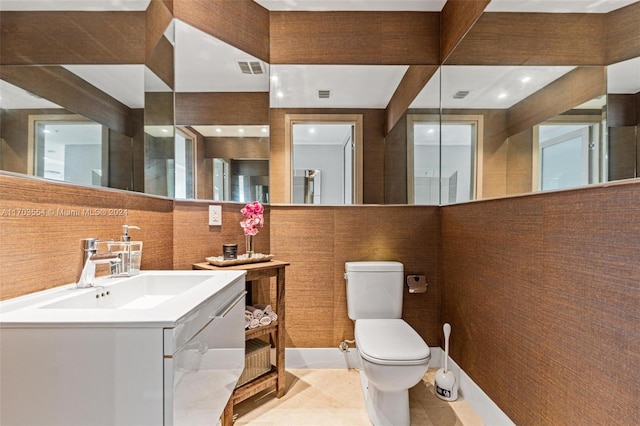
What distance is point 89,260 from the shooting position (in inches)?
41.7

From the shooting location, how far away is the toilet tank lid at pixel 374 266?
204 cm

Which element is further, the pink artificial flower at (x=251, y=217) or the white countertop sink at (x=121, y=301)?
the pink artificial flower at (x=251, y=217)

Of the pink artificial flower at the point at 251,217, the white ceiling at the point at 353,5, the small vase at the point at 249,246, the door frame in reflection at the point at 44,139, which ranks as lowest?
the small vase at the point at 249,246

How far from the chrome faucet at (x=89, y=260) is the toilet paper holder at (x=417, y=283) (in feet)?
5.94

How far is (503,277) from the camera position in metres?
1.47

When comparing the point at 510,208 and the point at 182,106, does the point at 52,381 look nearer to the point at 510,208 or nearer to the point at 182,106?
the point at 182,106

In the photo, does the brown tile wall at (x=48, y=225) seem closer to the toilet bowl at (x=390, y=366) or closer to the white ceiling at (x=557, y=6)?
the toilet bowl at (x=390, y=366)

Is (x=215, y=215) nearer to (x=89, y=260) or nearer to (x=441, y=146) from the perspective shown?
(x=89, y=260)

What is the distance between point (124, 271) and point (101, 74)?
32.4 inches

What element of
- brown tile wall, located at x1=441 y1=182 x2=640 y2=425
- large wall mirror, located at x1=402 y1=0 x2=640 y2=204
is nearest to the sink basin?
brown tile wall, located at x1=441 y1=182 x2=640 y2=425

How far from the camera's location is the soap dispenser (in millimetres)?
1222

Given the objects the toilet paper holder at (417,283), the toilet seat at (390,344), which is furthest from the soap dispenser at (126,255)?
the toilet paper holder at (417,283)

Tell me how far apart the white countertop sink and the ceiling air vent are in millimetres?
1417

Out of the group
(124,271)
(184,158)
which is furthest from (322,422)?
(184,158)
